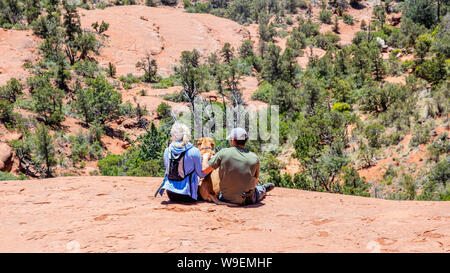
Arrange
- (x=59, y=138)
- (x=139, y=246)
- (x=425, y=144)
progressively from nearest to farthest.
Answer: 1. (x=139, y=246)
2. (x=425, y=144)
3. (x=59, y=138)

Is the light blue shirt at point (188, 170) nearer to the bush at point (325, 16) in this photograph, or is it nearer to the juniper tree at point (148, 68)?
the juniper tree at point (148, 68)

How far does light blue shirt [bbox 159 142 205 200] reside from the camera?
178 inches

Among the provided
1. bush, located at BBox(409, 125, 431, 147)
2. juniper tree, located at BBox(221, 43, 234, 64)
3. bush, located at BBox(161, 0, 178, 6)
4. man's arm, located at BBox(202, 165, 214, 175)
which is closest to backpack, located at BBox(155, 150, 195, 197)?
man's arm, located at BBox(202, 165, 214, 175)

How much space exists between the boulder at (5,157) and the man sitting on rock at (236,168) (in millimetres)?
13790

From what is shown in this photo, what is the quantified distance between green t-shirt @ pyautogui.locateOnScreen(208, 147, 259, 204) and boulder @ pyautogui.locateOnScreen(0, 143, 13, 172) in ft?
45.3

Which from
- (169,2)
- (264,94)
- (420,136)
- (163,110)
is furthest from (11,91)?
(169,2)

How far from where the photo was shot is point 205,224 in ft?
12.5

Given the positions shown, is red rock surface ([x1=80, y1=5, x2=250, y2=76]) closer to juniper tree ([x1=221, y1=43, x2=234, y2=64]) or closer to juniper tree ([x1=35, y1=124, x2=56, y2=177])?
juniper tree ([x1=221, y1=43, x2=234, y2=64])

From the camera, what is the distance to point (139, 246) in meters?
3.02

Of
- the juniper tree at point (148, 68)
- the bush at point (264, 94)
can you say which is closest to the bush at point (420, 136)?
the bush at point (264, 94)

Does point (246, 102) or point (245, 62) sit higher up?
point (245, 62)

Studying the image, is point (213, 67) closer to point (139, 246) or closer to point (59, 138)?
point (59, 138)

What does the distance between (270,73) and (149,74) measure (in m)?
10.8

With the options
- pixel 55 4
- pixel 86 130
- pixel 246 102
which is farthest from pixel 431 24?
pixel 55 4
